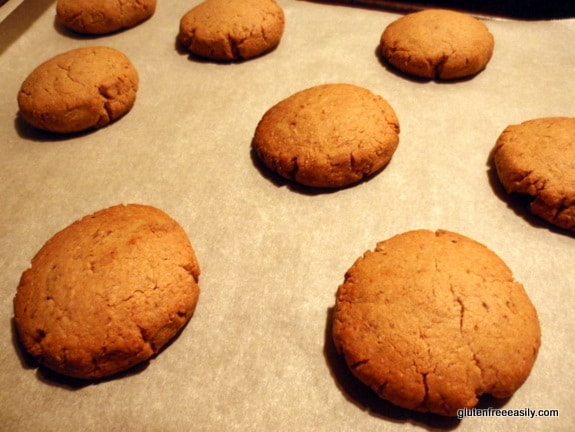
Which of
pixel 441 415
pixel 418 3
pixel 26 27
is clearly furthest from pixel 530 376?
pixel 26 27

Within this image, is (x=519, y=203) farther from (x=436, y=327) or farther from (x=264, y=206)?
(x=264, y=206)

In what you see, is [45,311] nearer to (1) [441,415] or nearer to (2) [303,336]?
(2) [303,336]

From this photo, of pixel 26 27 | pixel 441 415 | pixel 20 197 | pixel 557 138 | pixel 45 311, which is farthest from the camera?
pixel 26 27

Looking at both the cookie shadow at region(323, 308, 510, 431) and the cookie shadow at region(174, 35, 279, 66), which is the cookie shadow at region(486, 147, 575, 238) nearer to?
the cookie shadow at region(323, 308, 510, 431)

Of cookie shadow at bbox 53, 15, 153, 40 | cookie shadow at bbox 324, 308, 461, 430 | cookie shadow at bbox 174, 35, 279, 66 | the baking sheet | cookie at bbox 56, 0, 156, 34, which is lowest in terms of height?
cookie shadow at bbox 324, 308, 461, 430

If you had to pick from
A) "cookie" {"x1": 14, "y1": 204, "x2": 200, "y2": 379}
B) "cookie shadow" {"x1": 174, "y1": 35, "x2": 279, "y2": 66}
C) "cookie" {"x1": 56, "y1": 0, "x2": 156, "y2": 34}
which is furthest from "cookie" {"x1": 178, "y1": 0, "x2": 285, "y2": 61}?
"cookie" {"x1": 14, "y1": 204, "x2": 200, "y2": 379}
